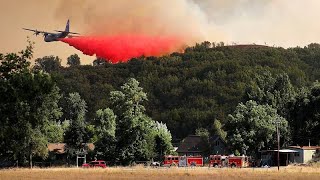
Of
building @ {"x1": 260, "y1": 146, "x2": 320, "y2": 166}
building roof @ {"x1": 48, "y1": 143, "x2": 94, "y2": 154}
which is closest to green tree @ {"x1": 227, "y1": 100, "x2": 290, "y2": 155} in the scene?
building @ {"x1": 260, "y1": 146, "x2": 320, "y2": 166}

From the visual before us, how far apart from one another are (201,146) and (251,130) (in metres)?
52.9

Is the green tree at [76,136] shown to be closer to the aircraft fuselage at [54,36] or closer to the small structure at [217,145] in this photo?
the aircraft fuselage at [54,36]

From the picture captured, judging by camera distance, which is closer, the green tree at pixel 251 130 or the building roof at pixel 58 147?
the green tree at pixel 251 130

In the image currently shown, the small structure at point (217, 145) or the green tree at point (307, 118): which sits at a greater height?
the green tree at point (307, 118)

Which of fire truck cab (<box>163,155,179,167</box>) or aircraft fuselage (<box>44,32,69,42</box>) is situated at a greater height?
aircraft fuselage (<box>44,32,69,42</box>)

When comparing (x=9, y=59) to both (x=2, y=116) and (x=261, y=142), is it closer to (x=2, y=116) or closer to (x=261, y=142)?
(x=2, y=116)

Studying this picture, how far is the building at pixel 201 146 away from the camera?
539 ft

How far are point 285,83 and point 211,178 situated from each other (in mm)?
94840

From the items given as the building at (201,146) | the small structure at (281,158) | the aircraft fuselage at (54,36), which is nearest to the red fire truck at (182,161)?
the small structure at (281,158)

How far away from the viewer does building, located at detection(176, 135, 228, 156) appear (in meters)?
164

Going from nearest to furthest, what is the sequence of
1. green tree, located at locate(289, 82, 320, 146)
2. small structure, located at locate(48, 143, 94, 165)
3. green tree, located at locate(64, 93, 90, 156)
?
green tree, located at locate(64, 93, 90, 156)
small structure, located at locate(48, 143, 94, 165)
green tree, located at locate(289, 82, 320, 146)

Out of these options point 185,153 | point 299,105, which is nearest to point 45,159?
point 299,105

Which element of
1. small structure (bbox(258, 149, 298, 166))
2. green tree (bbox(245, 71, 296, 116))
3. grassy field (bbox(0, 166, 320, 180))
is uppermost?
green tree (bbox(245, 71, 296, 116))

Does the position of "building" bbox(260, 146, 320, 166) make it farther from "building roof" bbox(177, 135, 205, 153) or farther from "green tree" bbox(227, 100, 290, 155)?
"building roof" bbox(177, 135, 205, 153)
